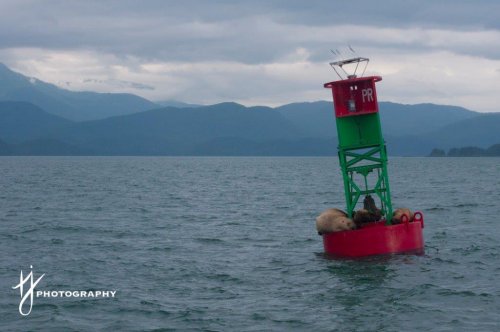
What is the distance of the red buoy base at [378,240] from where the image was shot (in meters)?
28.1

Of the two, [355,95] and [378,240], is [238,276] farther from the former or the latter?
[355,95]

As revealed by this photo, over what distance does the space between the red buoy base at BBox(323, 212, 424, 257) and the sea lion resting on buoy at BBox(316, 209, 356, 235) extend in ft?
0.81

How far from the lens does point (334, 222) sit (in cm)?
2900

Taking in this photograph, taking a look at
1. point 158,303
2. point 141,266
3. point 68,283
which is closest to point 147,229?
point 141,266

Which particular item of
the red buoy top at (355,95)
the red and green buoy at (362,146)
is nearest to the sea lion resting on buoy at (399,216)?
the red and green buoy at (362,146)

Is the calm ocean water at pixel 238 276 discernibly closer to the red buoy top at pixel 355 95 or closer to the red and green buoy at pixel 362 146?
the red and green buoy at pixel 362 146

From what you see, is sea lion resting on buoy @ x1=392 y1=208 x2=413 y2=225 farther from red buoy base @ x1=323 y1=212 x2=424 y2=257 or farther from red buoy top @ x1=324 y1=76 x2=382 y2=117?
red buoy top @ x1=324 y1=76 x2=382 y2=117

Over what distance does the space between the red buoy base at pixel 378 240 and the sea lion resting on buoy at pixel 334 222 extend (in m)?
0.25

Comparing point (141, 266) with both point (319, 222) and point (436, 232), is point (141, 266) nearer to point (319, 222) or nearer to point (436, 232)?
point (319, 222)

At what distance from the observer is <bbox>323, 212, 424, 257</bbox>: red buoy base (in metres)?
28.1

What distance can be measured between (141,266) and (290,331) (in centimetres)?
1052

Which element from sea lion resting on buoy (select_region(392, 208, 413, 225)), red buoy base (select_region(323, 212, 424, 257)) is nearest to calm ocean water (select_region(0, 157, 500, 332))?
red buoy base (select_region(323, 212, 424, 257))

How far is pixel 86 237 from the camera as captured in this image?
37.8 meters

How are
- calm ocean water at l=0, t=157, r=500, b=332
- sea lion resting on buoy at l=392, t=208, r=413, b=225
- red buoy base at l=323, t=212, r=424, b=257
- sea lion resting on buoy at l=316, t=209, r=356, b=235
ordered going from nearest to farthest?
calm ocean water at l=0, t=157, r=500, b=332 < red buoy base at l=323, t=212, r=424, b=257 < sea lion resting on buoy at l=316, t=209, r=356, b=235 < sea lion resting on buoy at l=392, t=208, r=413, b=225
